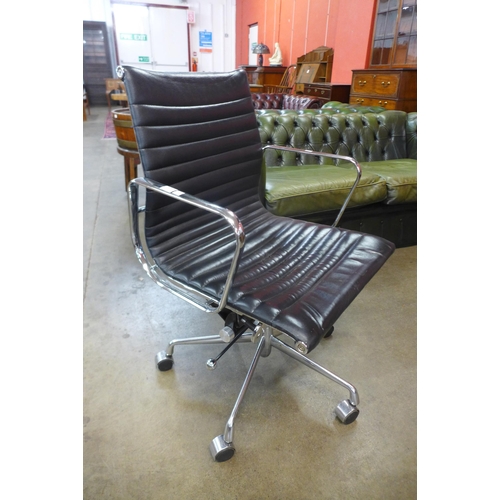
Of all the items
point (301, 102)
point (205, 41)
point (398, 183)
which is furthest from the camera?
point (205, 41)

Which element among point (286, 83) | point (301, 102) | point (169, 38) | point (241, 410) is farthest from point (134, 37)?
point (241, 410)

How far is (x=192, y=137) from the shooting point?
1051 millimetres

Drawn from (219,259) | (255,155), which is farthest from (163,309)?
→ (255,155)

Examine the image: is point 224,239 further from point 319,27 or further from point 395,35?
point 319,27

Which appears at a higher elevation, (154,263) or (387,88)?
(387,88)

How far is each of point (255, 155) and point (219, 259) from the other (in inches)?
17.6

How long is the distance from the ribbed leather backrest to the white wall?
929 cm

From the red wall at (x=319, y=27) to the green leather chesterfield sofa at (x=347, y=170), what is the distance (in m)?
2.26

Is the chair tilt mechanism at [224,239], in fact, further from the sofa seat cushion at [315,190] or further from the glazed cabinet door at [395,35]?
the glazed cabinet door at [395,35]

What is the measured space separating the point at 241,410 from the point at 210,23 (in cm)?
1019

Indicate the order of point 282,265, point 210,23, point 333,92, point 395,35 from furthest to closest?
point 210,23 < point 333,92 < point 395,35 < point 282,265

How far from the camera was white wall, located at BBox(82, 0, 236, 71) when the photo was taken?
837cm

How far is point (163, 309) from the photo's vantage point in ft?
5.17

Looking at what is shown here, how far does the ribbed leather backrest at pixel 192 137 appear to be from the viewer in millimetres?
954
